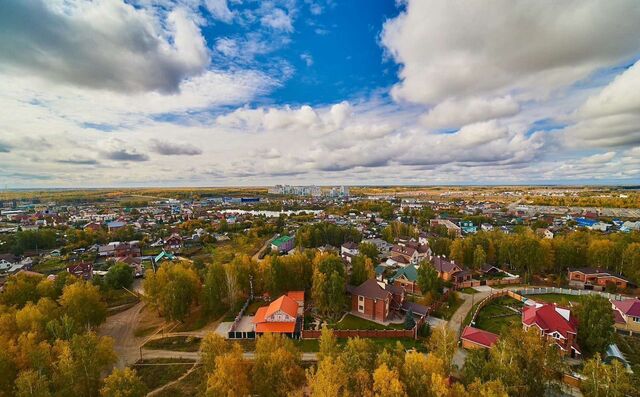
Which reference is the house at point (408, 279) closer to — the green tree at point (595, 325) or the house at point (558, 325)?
the house at point (558, 325)

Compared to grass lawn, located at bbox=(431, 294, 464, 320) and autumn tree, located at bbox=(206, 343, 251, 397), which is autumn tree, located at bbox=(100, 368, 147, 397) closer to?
autumn tree, located at bbox=(206, 343, 251, 397)

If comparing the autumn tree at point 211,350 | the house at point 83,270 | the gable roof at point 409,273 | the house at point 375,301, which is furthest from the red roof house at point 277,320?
the house at point 83,270

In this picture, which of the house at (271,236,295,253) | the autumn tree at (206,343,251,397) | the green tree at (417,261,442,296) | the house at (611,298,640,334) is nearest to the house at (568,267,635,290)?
the house at (611,298,640,334)

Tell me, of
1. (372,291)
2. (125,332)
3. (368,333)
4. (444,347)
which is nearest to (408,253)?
(372,291)

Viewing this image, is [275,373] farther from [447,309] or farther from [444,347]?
[447,309]

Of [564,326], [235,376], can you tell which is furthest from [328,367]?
[564,326]

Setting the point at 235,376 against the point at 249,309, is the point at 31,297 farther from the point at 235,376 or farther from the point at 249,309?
the point at 235,376
